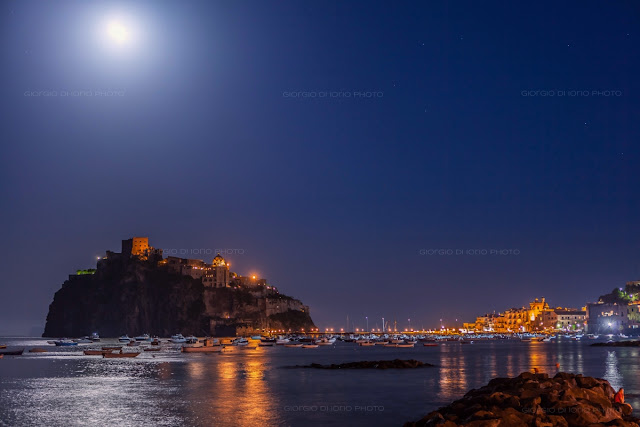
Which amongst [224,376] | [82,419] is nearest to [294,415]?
[82,419]

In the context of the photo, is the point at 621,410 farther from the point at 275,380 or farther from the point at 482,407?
the point at 275,380

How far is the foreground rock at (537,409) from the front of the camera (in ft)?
55.9

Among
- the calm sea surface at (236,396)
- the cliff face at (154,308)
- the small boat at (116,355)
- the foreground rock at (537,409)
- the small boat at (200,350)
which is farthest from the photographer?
the cliff face at (154,308)

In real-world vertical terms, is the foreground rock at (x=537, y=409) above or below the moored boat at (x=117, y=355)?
above

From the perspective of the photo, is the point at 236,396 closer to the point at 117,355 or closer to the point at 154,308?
the point at 117,355

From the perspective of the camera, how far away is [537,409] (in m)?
17.8

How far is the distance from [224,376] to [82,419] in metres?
20.5

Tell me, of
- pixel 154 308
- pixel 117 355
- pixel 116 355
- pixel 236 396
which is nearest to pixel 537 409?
pixel 236 396

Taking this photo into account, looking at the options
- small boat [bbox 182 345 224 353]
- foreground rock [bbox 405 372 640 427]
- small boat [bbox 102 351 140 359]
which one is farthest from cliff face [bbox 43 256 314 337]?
foreground rock [bbox 405 372 640 427]

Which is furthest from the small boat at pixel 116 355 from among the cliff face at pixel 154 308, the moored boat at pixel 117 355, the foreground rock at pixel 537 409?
the cliff face at pixel 154 308

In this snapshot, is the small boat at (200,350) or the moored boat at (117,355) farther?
the small boat at (200,350)

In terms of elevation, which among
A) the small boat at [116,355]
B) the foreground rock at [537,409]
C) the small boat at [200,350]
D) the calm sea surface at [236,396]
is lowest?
the small boat at [200,350]

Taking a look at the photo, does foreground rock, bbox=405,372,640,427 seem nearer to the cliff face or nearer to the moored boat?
the moored boat

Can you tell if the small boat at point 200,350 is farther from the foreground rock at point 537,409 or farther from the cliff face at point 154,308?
the cliff face at point 154,308
